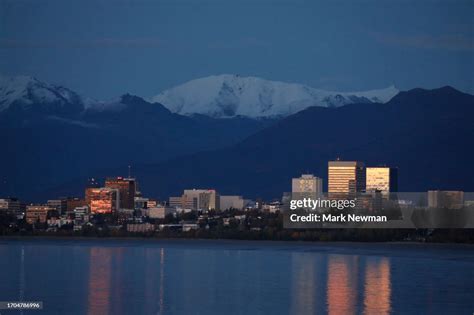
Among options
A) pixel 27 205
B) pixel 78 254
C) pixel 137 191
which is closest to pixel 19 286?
pixel 78 254

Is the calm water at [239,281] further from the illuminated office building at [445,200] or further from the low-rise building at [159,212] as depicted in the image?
the low-rise building at [159,212]

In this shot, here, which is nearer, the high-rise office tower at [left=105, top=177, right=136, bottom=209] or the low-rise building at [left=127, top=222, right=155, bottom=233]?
the low-rise building at [left=127, top=222, right=155, bottom=233]

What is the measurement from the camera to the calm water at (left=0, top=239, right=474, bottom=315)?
2570 cm

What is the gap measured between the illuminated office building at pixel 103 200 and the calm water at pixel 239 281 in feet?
87.3

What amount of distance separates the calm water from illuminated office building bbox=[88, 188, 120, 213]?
26.6 meters

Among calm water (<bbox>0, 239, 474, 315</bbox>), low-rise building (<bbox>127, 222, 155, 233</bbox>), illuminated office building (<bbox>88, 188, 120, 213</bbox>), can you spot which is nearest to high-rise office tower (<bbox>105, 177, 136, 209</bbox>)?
illuminated office building (<bbox>88, 188, 120, 213</bbox>)

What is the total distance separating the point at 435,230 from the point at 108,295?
27.6 metres

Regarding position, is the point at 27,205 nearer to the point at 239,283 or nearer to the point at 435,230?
the point at 435,230

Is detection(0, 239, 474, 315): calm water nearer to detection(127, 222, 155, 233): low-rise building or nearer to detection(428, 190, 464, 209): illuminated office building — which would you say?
detection(428, 190, 464, 209): illuminated office building

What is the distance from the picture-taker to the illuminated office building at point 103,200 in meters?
73.4

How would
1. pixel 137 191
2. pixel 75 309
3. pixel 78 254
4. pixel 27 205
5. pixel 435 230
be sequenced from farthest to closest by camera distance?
pixel 137 191
pixel 27 205
pixel 435 230
pixel 78 254
pixel 75 309

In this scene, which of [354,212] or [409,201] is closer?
[354,212]

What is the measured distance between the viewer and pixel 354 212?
53344 mm

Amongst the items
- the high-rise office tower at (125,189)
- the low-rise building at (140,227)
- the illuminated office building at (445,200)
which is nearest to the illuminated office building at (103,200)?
the high-rise office tower at (125,189)
